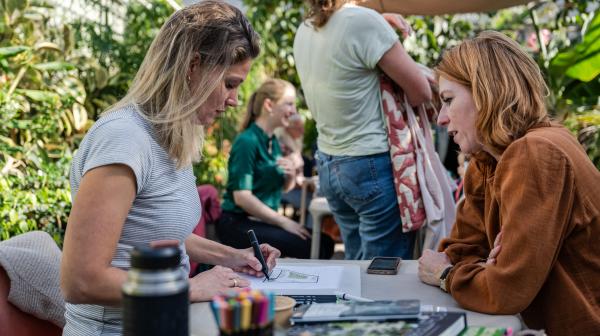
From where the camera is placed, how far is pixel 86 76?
5.34 m

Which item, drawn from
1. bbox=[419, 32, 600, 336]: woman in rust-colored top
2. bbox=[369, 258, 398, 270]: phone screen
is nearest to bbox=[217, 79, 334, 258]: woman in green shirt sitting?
bbox=[369, 258, 398, 270]: phone screen

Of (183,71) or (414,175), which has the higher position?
(183,71)

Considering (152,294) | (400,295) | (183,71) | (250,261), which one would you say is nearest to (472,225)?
(400,295)

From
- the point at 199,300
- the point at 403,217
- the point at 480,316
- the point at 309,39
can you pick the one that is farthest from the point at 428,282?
the point at 309,39

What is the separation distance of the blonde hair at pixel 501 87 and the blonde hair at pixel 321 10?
0.98 metres

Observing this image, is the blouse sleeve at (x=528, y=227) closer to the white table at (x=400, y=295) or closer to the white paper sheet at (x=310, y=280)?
the white table at (x=400, y=295)

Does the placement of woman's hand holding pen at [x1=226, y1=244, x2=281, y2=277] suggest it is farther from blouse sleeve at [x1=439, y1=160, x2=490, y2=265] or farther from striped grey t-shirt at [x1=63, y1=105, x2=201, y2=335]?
blouse sleeve at [x1=439, y1=160, x2=490, y2=265]

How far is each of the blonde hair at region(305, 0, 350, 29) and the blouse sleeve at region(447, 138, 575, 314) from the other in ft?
4.29

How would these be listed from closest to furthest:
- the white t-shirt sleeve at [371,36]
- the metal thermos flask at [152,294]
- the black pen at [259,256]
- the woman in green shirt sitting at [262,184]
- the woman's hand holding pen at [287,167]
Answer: the metal thermos flask at [152,294] → the black pen at [259,256] → the white t-shirt sleeve at [371,36] → the woman in green shirt sitting at [262,184] → the woman's hand holding pen at [287,167]

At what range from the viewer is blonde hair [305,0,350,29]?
2.79 m

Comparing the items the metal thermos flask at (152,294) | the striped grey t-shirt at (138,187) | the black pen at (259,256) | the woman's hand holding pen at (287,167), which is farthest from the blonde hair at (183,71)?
the woman's hand holding pen at (287,167)

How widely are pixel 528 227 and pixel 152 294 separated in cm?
93

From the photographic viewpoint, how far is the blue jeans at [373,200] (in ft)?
9.13

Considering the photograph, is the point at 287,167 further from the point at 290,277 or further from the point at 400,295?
the point at 400,295
